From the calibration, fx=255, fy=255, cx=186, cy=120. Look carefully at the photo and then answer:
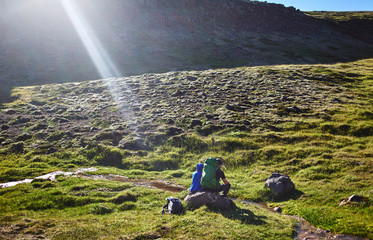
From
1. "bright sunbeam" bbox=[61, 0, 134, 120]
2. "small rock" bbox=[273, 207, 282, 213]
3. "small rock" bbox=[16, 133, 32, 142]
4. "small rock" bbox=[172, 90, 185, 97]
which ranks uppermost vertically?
"bright sunbeam" bbox=[61, 0, 134, 120]

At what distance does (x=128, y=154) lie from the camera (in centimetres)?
3173

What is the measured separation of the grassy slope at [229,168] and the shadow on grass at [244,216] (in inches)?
2.6

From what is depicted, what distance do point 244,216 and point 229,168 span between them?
12.6 meters

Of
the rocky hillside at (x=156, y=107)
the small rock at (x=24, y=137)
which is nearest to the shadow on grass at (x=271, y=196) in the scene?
the rocky hillside at (x=156, y=107)

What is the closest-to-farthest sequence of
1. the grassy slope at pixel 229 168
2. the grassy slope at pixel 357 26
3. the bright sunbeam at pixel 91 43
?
the grassy slope at pixel 229 168 → the bright sunbeam at pixel 91 43 → the grassy slope at pixel 357 26

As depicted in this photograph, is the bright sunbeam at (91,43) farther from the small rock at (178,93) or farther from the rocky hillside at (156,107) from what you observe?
the small rock at (178,93)

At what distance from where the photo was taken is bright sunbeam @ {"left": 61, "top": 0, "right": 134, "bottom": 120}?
5166 cm

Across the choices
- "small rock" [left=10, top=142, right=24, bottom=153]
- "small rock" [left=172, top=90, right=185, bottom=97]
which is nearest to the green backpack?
"small rock" [left=10, top=142, right=24, bottom=153]

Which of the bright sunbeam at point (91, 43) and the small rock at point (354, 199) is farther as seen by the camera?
the bright sunbeam at point (91, 43)

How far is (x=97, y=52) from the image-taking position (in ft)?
296

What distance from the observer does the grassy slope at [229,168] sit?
1452cm

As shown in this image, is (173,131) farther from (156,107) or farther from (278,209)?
(278,209)

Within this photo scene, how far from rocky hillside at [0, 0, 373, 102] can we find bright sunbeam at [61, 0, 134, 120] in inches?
71.6

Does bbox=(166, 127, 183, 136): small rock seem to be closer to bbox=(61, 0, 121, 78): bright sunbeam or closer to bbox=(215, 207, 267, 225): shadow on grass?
bbox=(215, 207, 267, 225): shadow on grass
